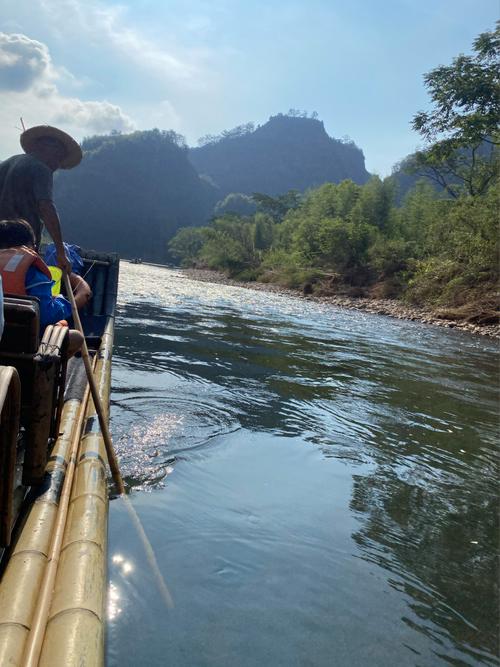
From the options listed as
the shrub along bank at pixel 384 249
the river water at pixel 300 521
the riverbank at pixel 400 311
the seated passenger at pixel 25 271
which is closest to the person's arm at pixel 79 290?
the river water at pixel 300 521

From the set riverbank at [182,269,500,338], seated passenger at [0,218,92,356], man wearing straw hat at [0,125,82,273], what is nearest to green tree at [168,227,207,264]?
riverbank at [182,269,500,338]

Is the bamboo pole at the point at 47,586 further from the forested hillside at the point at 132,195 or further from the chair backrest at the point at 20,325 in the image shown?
the forested hillside at the point at 132,195

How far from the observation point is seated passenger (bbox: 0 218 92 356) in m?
2.75

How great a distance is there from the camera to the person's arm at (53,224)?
4301 mm

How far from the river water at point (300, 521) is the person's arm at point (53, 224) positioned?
55.1 inches

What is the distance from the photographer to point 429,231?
27.3m

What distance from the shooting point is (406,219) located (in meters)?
36.5

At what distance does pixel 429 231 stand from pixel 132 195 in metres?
130

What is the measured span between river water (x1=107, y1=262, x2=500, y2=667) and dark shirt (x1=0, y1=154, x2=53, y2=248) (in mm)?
1923

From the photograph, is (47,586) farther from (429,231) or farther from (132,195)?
(132,195)

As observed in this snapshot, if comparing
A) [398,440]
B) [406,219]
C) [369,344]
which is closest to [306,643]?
[398,440]

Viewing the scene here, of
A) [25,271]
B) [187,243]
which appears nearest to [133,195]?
[187,243]

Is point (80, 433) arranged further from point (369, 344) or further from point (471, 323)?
point (471, 323)

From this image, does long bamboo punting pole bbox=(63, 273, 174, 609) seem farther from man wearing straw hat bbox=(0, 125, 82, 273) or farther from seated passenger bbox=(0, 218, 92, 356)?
man wearing straw hat bbox=(0, 125, 82, 273)
